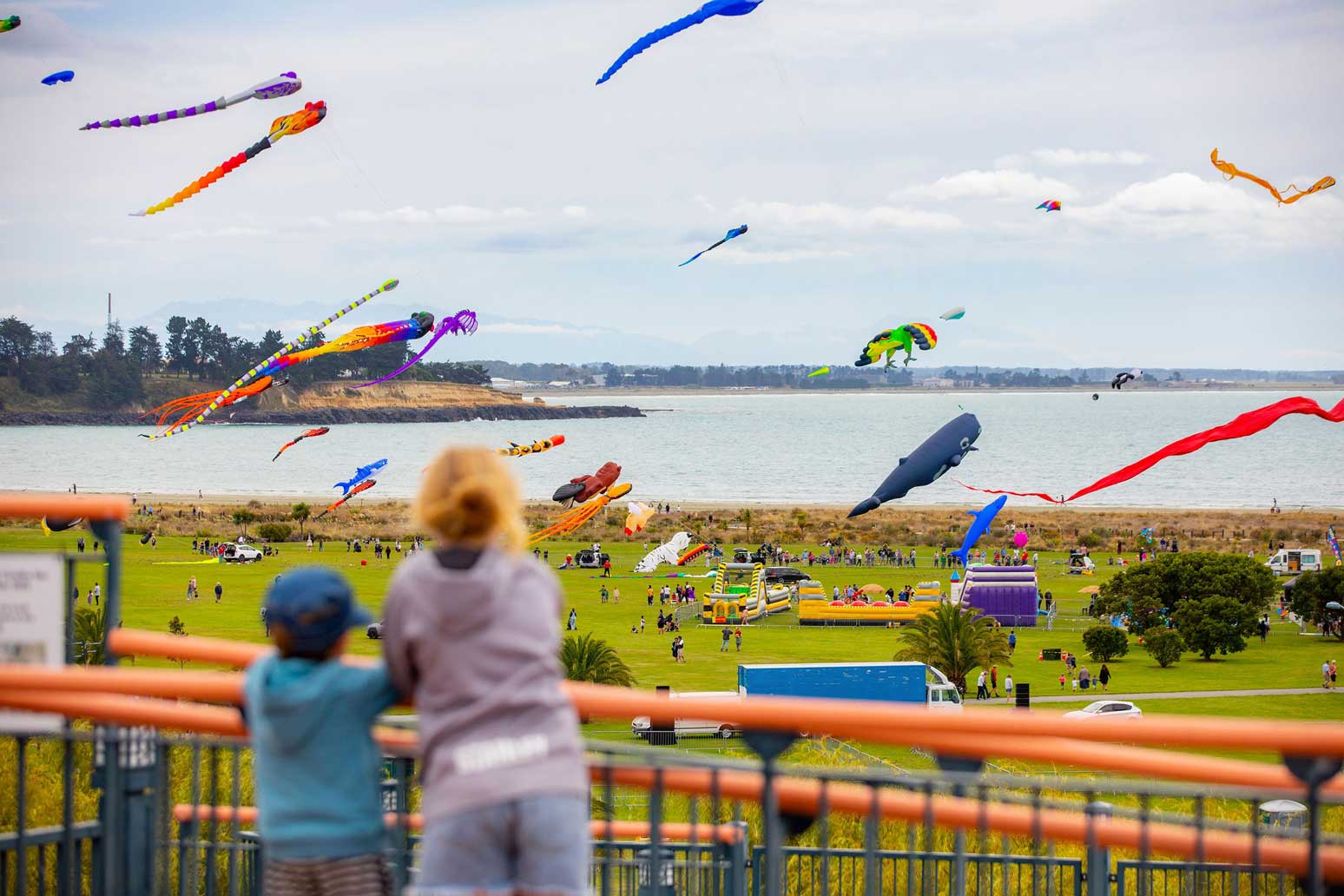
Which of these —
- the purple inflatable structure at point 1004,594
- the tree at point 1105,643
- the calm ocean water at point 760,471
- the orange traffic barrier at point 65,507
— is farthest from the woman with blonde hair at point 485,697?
the calm ocean water at point 760,471

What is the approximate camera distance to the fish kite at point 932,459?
1172 inches

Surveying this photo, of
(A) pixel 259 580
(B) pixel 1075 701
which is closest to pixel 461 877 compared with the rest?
(B) pixel 1075 701

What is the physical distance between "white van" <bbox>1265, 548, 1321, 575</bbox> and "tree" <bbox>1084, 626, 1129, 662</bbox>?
22638mm

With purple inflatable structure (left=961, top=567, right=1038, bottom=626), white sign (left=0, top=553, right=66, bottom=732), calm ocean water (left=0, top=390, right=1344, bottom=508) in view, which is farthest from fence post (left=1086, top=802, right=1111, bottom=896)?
calm ocean water (left=0, top=390, right=1344, bottom=508)

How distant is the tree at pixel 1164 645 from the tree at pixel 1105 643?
26.6 inches

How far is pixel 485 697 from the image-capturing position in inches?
120

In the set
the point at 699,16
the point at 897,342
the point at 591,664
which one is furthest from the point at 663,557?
the point at 699,16

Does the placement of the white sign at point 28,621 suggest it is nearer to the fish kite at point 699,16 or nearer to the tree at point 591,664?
the fish kite at point 699,16

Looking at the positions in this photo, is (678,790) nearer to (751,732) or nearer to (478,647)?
(751,732)

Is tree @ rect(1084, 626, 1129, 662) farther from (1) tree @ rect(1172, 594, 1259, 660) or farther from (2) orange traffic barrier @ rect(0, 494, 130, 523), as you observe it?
(2) orange traffic barrier @ rect(0, 494, 130, 523)

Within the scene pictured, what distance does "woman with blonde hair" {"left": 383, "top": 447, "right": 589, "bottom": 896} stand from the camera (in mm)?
3018

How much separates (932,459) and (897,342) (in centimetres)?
721

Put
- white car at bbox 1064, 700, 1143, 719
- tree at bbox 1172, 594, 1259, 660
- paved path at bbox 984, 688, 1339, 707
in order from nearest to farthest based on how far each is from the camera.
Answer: white car at bbox 1064, 700, 1143, 719, paved path at bbox 984, 688, 1339, 707, tree at bbox 1172, 594, 1259, 660

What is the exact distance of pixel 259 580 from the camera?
5259cm
